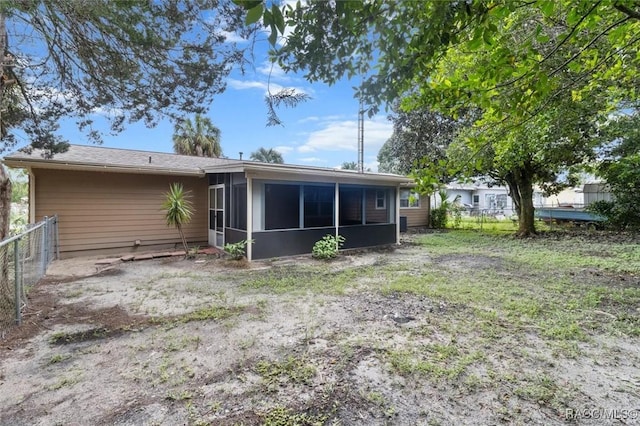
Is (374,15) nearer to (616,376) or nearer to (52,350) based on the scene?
(616,376)

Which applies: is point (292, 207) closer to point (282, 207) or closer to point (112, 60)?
point (282, 207)

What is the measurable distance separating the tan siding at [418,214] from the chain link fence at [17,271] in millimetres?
13159

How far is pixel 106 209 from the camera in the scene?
854 centimetres

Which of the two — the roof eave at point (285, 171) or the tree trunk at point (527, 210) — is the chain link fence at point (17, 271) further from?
the tree trunk at point (527, 210)

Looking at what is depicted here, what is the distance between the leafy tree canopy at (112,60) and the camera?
12.7 feet

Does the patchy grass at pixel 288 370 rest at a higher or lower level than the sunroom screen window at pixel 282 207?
lower

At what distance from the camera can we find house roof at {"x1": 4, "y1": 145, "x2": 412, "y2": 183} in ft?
23.9

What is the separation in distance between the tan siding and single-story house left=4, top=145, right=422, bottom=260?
498 cm

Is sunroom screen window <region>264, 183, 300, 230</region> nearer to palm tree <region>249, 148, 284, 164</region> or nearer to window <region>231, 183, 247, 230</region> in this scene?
window <region>231, 183, 247, 230</region>

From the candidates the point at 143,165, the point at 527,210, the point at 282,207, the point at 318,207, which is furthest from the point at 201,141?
the point at 527,210

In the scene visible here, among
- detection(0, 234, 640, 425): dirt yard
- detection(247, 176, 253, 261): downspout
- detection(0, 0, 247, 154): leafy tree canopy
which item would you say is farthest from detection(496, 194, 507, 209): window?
detection(0, 0, 247, 154): leafy tree canopy

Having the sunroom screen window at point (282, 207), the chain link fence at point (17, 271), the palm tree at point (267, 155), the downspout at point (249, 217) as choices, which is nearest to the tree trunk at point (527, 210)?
the sunroom screen window at point (282, 207)

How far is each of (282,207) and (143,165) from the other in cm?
516

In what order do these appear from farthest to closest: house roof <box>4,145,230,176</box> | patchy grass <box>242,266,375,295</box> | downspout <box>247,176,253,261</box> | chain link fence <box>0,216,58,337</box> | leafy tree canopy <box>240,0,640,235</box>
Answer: downspout <box>247,176,253,261</box> < house roof <box>4,145,230,176</box> < patchy grass <box>242,266,375,295</box> < chain link fence <box>0,216,58,337</box> < leafy tree canopy <box>240,0,640,235</box>
